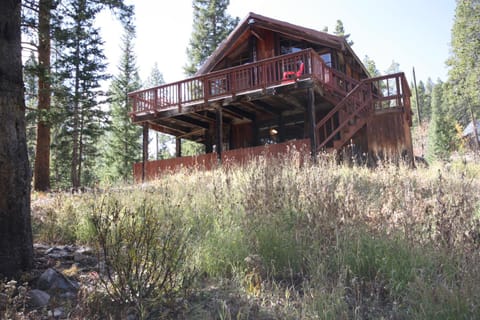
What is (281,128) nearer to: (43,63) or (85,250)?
(43,63)

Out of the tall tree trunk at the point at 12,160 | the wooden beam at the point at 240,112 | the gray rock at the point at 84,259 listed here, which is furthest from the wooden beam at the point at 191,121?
the tall tree trunk at the point at 12,160

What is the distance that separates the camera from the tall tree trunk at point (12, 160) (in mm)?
3213

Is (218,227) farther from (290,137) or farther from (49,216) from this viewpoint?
(290,137)

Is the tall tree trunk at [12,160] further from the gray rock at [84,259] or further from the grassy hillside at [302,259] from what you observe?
the grassy hillside at [302,259]

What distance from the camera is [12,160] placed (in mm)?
3334

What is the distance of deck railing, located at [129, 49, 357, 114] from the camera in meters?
11.1

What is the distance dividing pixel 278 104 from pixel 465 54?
19.7 meters

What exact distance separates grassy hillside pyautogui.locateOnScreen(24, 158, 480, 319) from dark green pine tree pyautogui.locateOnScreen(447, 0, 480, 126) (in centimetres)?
2572

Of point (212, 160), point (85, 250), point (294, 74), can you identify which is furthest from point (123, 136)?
Answer: point (85, 250)

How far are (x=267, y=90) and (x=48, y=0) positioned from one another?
664 cm

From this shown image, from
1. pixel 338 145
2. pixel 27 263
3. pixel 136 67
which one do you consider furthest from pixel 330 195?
pixel 136 67

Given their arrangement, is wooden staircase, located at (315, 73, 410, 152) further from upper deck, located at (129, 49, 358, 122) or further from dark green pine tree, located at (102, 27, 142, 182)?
dark green pine tree, located at (102, 27, 142, 182)

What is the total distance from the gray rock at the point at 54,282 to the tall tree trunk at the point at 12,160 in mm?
367

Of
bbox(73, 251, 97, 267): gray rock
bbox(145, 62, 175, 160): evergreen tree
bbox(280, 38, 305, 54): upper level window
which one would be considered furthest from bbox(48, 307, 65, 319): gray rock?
bbox(145, 62, 175, 160): evergreen tree
